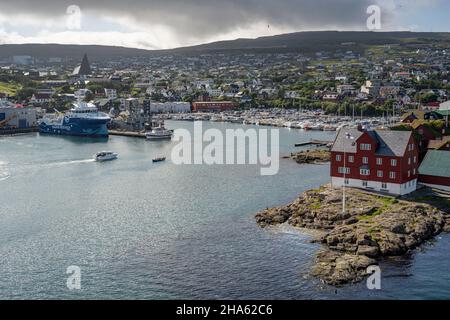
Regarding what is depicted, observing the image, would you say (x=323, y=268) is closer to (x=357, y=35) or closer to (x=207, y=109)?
(x=207, y=109)

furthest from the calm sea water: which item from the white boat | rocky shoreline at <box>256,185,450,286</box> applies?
the white boat

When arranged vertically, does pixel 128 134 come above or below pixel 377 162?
→ above

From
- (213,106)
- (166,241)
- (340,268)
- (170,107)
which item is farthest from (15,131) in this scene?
(340,268)

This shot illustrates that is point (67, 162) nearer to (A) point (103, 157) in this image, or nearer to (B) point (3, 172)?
(A) point (103, 157)

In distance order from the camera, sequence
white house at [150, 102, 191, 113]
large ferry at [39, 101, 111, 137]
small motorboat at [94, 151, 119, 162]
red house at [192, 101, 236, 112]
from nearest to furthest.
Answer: small motorboat at [94, 151, 119, 162] < large ferry at [39, 101, 111, 137] < white house at [150, 102, 191, 113] < red house at [192, 101, 236, 112]

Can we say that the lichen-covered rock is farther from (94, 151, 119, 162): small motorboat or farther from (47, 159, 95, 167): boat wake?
(94, 151, 119, 162): small motorboat

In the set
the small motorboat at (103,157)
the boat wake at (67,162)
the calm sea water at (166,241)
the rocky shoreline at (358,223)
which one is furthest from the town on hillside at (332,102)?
the boat wake at (67,162)

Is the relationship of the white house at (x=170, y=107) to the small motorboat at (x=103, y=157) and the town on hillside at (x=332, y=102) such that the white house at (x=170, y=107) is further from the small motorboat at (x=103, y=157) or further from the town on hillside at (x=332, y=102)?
the small motorboat at (x=103, y=157)
